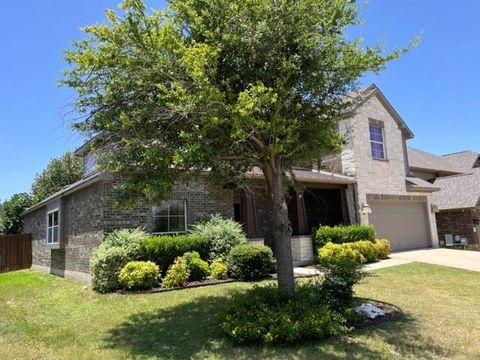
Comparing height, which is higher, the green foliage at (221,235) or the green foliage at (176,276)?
the green foliage at (221,235)

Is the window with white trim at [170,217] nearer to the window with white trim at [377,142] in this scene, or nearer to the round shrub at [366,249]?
the round shrub at [366,249]

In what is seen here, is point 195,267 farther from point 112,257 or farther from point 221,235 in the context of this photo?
point 112,257

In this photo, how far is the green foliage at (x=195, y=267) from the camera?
1246 cm

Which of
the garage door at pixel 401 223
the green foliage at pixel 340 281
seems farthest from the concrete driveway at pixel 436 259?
the green foliage at pixel 340 281

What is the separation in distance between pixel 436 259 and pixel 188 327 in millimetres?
14121

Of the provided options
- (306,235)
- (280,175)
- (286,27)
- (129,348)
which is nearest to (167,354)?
(129,348)

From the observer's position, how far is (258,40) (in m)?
7.36

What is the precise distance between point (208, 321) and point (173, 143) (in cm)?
355

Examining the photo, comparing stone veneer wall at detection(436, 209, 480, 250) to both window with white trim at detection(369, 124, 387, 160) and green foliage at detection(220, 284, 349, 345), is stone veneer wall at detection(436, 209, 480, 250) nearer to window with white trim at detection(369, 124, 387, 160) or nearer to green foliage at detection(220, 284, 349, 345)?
window with white trim at detection(369, 124, 387, 160)

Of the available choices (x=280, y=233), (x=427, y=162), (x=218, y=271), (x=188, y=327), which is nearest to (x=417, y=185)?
(x=427, y=162)

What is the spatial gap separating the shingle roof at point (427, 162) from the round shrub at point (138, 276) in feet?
70.3

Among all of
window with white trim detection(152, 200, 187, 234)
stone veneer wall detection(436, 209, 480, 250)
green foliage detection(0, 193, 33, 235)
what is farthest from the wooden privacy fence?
stone veneer wall detection(436, 209, 480, 250)

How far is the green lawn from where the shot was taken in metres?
6.45

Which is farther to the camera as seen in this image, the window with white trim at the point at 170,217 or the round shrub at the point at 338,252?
the round shrub at the point at 338,252
